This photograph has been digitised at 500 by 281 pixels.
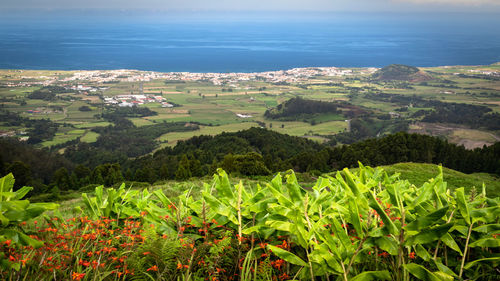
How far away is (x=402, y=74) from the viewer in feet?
401

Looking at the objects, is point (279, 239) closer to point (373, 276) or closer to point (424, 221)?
point (373, 276)

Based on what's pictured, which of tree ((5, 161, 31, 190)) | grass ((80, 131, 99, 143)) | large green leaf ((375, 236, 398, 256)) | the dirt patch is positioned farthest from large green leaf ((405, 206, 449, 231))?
grass ((80, 131, 99, 143))

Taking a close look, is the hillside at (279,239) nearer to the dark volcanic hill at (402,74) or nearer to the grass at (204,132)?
the grass at (204,132)

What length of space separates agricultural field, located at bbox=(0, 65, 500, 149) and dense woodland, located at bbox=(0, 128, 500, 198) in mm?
23053

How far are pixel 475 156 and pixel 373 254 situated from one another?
33640mm

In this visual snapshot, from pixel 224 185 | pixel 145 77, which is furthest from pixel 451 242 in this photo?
pixel 145 77

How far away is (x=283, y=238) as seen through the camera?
1.93 meters

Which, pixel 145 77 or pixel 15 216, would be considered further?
pixel 145 77

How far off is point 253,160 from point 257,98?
84801 mm

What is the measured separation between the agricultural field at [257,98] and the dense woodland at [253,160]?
23.1m

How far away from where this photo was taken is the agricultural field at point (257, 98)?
6900cm

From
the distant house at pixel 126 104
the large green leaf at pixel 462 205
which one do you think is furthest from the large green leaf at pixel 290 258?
the distant house at pixel 126 104

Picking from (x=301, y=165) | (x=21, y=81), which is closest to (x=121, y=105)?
(x=21, y=81)

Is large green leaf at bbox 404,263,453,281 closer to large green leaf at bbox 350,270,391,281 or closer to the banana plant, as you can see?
large green leaf at bbox 350,270,391,281
